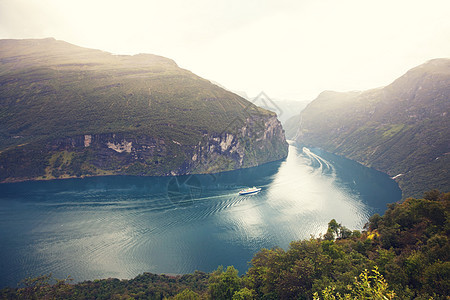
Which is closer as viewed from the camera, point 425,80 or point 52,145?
point 52,145

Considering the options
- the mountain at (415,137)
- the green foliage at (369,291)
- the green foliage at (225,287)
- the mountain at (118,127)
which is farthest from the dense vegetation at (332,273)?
the mountain at (118,127)

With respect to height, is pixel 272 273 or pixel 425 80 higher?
pixel 425 80

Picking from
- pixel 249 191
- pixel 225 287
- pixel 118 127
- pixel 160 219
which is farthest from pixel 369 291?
pixel 118 127

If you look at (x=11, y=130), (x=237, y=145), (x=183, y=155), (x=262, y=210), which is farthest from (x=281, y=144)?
(x=11, y=130)

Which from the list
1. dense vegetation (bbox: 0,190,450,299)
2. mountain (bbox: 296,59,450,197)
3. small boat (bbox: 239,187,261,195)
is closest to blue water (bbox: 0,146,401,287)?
small boat (bbox: 239,187,261,195)

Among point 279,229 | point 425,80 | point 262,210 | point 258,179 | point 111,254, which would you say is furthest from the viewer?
point 425,80

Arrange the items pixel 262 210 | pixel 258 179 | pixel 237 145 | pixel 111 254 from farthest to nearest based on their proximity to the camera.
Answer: pixel 237 145, pixel 258 179, pixel 262 210, pixel 111 254

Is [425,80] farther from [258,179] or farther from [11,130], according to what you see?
[11,130]

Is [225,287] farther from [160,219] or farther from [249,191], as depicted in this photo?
[249,191]
